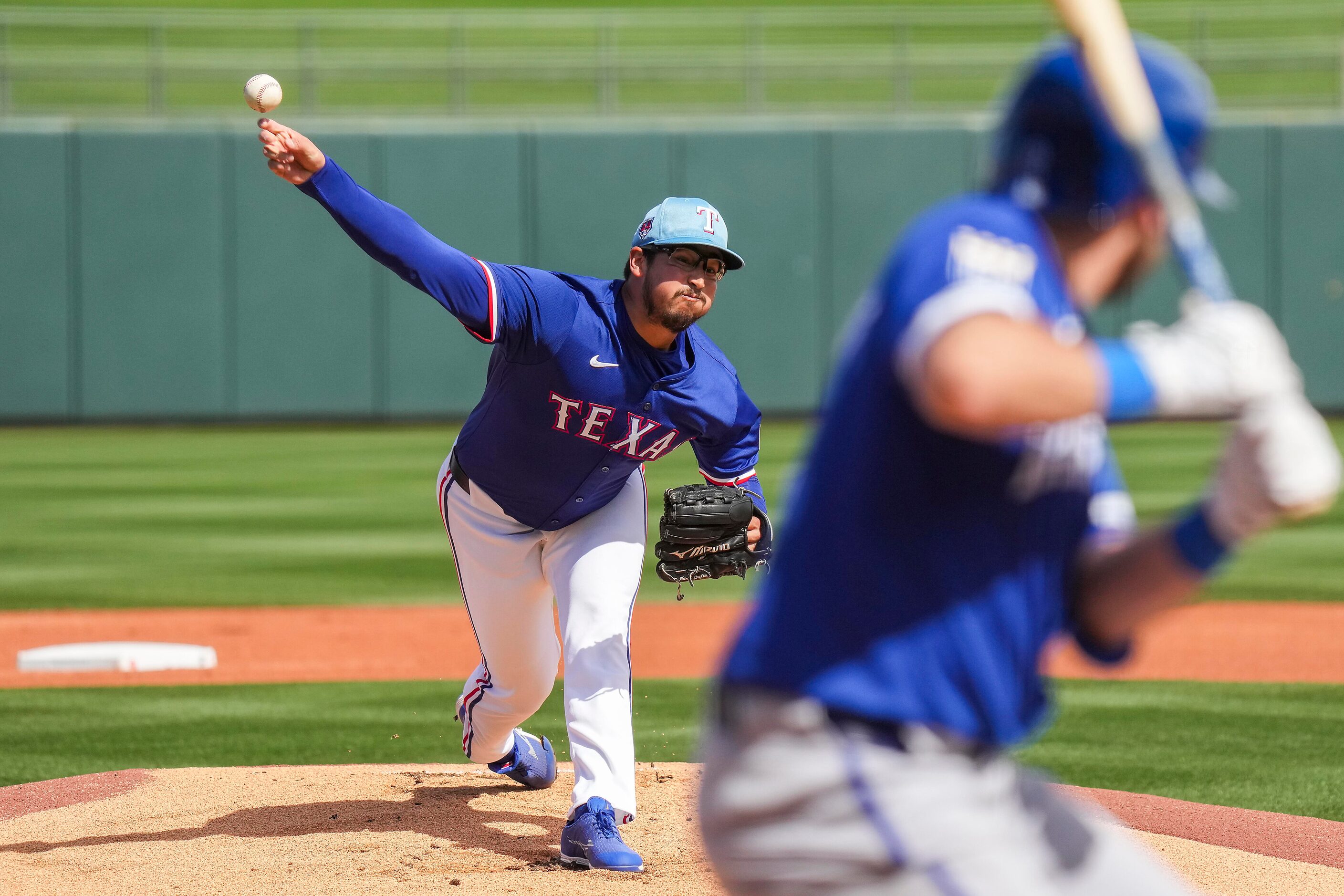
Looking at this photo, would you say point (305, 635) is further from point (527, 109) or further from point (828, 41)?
point (828, 41)

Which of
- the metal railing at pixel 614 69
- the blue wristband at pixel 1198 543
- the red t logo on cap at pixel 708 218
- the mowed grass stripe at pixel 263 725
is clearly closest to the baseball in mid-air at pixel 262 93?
the red t logo on cap at pixel 708 218

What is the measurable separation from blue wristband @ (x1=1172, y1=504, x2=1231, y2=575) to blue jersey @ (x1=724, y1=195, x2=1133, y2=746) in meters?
0.15

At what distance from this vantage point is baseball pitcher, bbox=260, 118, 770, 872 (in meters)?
4.39

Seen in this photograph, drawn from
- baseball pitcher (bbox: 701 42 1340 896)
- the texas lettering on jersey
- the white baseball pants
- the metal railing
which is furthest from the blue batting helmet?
the metal railing

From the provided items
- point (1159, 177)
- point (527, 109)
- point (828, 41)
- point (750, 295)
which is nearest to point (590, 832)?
point (1159, 177)

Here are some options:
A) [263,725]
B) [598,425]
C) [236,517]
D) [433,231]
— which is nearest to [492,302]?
[598,425]

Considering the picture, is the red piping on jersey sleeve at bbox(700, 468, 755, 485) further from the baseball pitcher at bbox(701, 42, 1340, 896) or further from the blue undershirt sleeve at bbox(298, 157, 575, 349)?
the baseball pitcher at bbox(701, 42, 1340, 896)

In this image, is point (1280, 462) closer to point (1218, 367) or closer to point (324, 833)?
point (1218, 367)

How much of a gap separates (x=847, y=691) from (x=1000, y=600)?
202mm

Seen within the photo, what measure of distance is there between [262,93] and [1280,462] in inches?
130

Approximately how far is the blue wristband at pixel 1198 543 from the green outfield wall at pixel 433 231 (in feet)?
63.4

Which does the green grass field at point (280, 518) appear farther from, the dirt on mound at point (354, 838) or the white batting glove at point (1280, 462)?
the white batting glove at point (1280, 462)

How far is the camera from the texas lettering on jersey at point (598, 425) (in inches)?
178

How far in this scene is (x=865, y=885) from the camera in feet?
6.10
